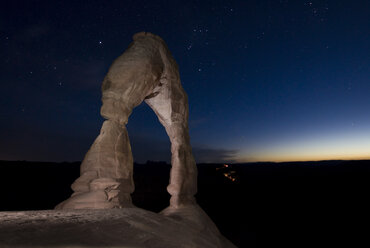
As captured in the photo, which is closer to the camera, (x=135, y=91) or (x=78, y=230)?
(x=78, y=230)

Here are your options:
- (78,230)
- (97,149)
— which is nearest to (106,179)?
(97,149)

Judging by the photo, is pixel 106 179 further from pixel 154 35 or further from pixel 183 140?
pixel 154 35

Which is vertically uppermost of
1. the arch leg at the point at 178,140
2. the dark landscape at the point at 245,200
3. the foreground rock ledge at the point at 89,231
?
the arch leg at the point at 178,140

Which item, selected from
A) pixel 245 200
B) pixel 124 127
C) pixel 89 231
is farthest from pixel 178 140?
pixel 245 200

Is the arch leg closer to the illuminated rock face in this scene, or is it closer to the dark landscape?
the illuminated rock face

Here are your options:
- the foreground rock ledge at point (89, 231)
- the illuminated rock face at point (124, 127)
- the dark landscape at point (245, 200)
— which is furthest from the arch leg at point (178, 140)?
the dark landscape at point (245, 200)

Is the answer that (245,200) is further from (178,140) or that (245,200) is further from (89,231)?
(89,231)

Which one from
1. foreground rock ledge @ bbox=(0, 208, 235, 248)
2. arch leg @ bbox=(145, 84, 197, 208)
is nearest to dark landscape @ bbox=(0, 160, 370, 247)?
arch leg @ bbox=(145, 84, 197, 208)

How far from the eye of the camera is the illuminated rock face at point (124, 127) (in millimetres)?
5434

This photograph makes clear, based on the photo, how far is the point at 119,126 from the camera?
19.8ft

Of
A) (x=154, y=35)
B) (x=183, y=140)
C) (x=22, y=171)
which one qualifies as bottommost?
(x=22, y=171)

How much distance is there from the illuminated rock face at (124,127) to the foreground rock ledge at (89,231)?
1228 mm

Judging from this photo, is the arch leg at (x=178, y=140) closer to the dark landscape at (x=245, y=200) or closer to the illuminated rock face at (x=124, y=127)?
the illuminated rock face at (x=124, y=127)

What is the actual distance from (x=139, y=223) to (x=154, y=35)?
17.3 feet
